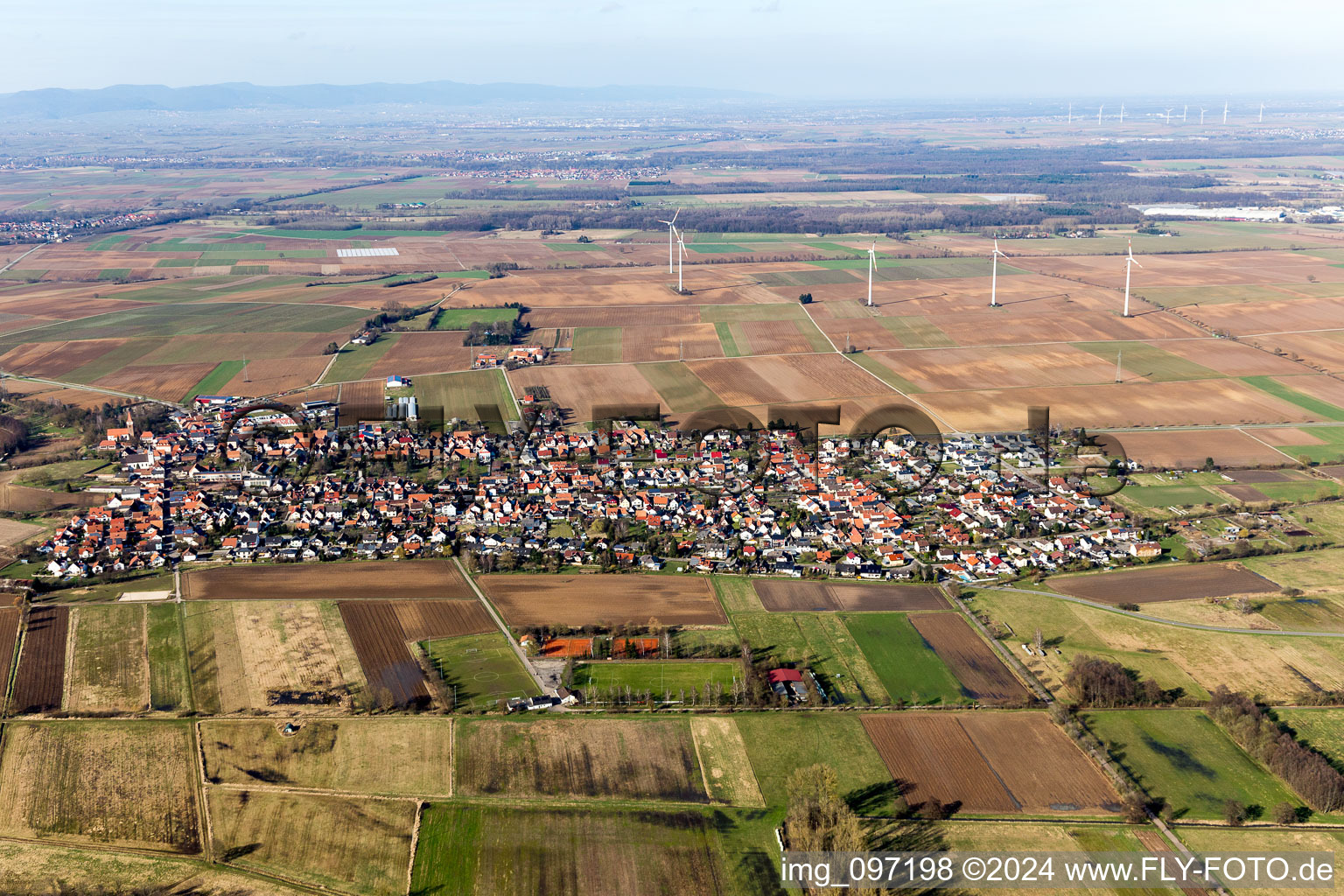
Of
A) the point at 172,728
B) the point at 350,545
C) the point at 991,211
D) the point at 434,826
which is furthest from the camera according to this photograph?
the point at 991,211

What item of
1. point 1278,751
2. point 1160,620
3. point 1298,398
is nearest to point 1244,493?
point 1160,620

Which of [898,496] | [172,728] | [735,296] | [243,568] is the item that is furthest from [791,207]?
[172,728]

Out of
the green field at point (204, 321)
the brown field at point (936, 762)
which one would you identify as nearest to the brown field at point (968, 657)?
the brown field at point (936, 762)

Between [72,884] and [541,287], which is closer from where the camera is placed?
[72,884]

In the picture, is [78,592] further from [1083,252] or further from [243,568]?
[1083,252]

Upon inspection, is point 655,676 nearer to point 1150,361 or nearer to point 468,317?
point 1150,361

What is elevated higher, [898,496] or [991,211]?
[991,211]

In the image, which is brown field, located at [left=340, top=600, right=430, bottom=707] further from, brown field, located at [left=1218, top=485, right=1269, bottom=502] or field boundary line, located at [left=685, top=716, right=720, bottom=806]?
brown field, located at [left=1218, top=485, right=1269, bottom=502]
